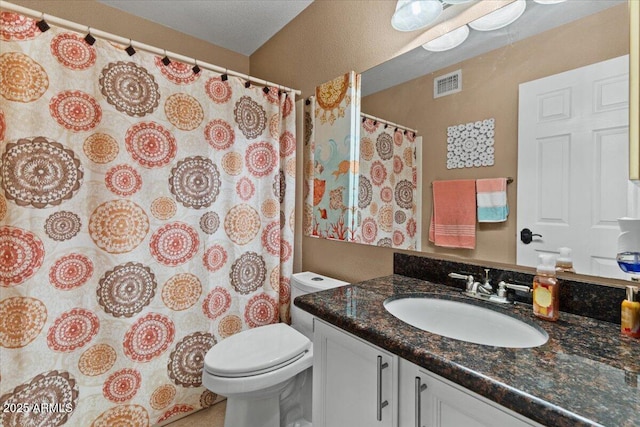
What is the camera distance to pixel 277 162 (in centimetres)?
190

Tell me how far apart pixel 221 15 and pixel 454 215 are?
6.71ft

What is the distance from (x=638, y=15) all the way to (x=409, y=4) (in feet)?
2.59

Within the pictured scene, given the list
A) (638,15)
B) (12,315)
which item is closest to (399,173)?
(638,15)

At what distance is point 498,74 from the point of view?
1.01m

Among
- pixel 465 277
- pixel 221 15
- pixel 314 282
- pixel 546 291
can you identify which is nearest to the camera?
pixel 546 291

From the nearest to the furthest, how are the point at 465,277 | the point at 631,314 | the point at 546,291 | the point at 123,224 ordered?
the point at 631,314, the point at 546,291, the point at 465,277, the point at 123,224

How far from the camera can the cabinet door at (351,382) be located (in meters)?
0.75

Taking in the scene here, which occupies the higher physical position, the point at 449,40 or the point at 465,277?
the point at 449,40

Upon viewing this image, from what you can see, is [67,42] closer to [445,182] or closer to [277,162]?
[277,162]

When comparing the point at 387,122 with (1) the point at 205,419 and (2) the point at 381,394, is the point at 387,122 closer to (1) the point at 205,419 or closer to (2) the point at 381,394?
(2) the point at 381,394

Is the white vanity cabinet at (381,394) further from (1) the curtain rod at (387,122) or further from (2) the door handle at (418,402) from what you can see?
(1) the curtain rod at (387,122)

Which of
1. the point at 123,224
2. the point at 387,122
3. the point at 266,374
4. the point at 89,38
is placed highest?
the point at 89,38

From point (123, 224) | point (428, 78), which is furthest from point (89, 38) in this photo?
point (428, 78)

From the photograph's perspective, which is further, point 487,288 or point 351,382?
point 487,288
